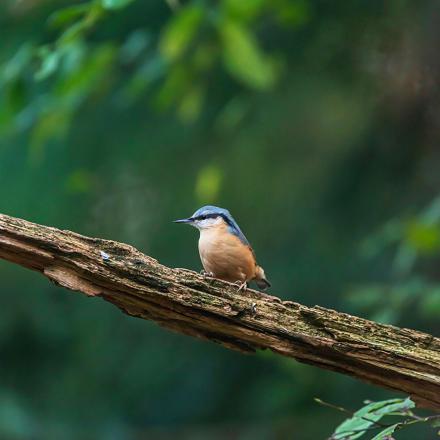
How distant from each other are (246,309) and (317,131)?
11.6 ft

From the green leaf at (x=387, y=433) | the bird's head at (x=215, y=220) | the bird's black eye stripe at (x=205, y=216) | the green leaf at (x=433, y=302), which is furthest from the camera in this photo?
the green leaf at (x=433, y=302)

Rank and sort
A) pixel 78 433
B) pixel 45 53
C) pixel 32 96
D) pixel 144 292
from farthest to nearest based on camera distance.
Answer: pixel 78 433
pixel 32 96
pixel 45 53
pixel 144 292

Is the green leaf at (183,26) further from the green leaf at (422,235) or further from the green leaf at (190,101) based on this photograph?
the green leaf at (422,235)

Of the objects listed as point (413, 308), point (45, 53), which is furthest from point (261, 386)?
point (45, 53)

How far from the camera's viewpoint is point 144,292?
106 inches

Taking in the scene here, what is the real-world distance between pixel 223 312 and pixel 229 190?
3.35m

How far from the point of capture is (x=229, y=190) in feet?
19.9

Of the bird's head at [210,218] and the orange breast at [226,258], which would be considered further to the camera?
the bird's head at [210,218]

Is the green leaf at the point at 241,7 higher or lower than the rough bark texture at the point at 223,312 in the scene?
higher

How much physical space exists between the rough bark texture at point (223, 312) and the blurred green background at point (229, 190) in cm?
245

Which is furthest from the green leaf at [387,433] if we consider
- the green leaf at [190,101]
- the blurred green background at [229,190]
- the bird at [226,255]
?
the green leaf at [190,101]

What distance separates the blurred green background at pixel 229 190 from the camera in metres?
5.57

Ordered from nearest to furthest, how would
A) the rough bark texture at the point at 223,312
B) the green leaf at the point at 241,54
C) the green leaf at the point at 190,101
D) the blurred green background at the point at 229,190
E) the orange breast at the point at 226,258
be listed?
1. the rough bark texture at the point at 223,312
2. the orange breast at the point at 226,258
3. the green leaf at the point at 241,54
4. the green leaf at the point at 190,101
5. the blurred green background at the point at 229,190

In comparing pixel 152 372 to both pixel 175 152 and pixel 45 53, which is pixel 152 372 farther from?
pixel 45 53
